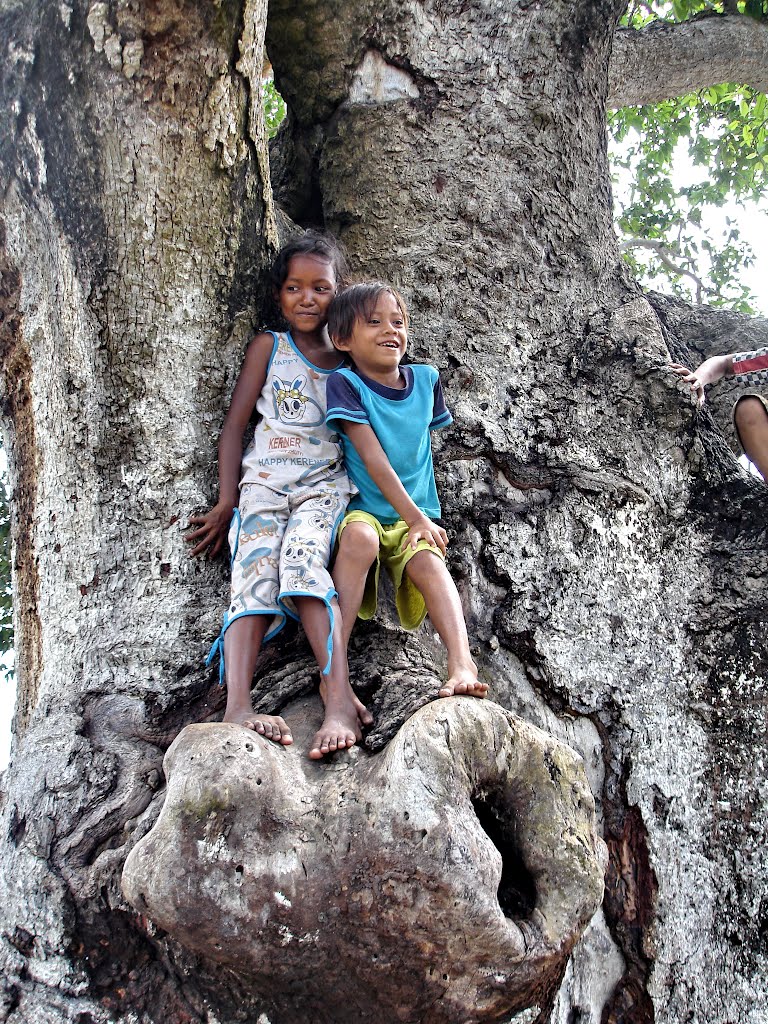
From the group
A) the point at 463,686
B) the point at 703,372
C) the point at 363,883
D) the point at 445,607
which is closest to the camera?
the point at 363,883

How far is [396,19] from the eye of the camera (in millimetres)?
3361

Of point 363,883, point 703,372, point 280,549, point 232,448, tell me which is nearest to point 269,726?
point 363,883

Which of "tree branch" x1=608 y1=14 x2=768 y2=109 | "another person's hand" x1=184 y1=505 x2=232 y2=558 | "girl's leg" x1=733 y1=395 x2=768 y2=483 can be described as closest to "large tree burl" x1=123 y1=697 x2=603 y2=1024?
"another person's hand" x1=184 y1=505 x2=232 y2=558

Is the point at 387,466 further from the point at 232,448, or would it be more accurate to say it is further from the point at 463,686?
the point at 463,686

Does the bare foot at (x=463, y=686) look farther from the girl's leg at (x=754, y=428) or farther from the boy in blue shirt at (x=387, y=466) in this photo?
the girl's leg at (x=754, y=428)

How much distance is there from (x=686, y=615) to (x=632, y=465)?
506mm

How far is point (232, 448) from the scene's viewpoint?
2.61m

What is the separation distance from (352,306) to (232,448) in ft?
1.83

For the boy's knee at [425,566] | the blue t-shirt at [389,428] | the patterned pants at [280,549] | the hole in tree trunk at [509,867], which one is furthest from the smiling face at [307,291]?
the hole in tree trunk at [509,867]

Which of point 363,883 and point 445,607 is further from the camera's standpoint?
point 445,607

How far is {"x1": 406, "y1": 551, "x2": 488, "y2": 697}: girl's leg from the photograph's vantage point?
220cm

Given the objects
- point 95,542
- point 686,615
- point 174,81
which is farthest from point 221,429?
point 686,615

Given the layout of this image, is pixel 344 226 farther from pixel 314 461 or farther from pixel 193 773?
pixel 193 773

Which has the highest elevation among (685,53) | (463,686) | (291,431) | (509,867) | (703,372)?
(685,53)
